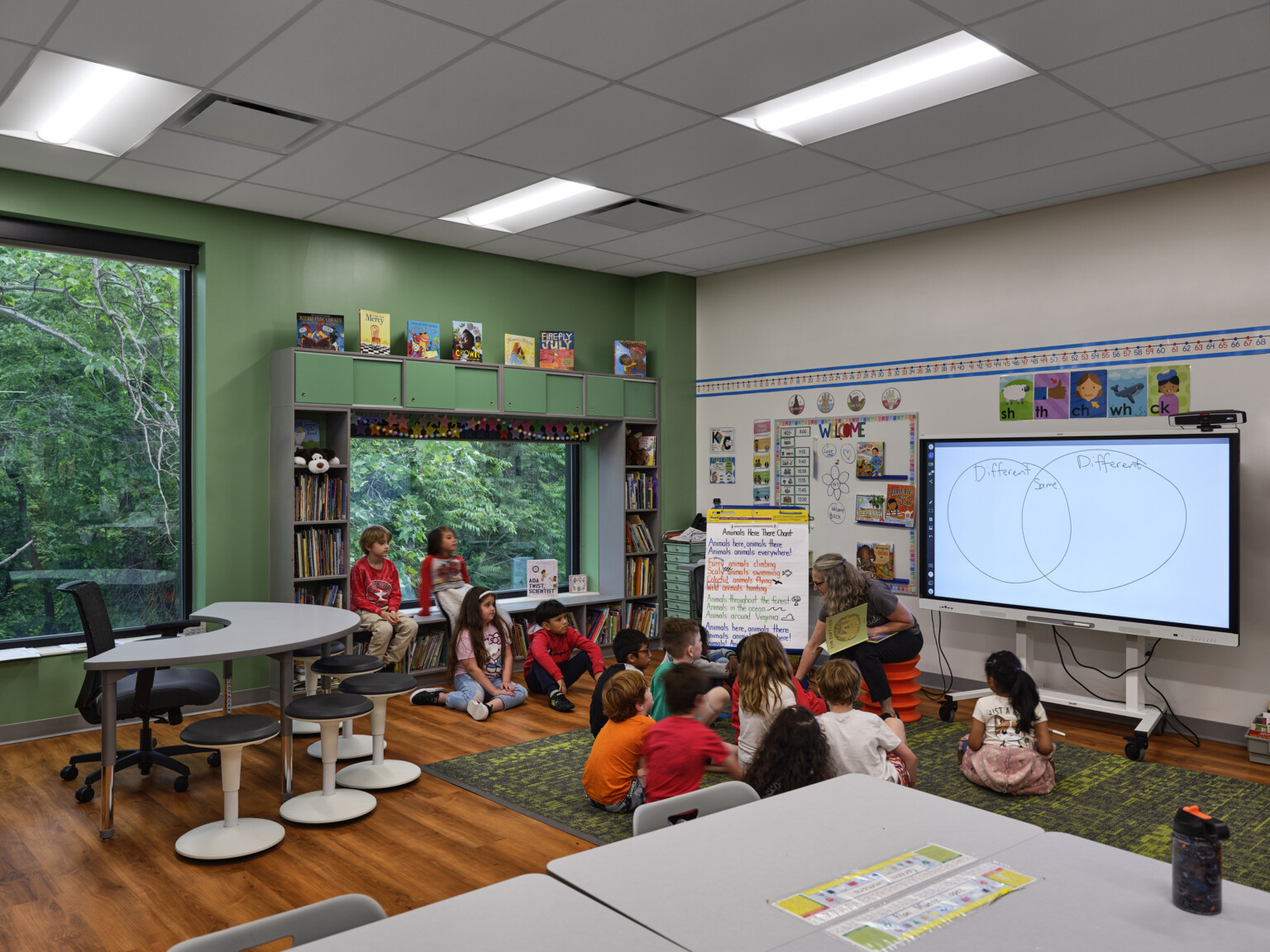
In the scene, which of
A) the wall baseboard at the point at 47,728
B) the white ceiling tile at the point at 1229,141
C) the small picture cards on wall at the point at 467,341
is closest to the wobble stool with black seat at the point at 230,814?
the wall baseboard at the point at 47,728

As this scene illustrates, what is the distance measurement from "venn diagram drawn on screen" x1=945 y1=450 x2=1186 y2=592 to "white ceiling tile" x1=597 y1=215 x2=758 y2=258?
215cm

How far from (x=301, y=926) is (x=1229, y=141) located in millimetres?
4911

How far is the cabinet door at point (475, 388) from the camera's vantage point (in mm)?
6219

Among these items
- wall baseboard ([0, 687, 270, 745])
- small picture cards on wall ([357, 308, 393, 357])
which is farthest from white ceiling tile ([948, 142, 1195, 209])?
wall baseboard ([0, 687, 270, 745])

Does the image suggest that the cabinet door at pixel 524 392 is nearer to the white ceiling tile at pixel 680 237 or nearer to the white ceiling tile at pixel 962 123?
the white ceiling tile at pixel 680 237

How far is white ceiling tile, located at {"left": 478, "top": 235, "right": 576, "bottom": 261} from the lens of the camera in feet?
20.6

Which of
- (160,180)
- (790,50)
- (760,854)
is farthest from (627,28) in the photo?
(160,180)

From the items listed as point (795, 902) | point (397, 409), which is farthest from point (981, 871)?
point (397, 409)

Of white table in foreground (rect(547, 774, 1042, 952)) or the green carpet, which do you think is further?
the green carpet

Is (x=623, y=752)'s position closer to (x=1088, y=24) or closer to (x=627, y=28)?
(x=627, y=28)

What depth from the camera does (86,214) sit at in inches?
198

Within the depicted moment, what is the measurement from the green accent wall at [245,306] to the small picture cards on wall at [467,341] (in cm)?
17

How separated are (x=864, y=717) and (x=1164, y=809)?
1.47m

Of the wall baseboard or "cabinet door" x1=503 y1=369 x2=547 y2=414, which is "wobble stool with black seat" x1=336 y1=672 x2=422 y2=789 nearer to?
the wall baseboard
